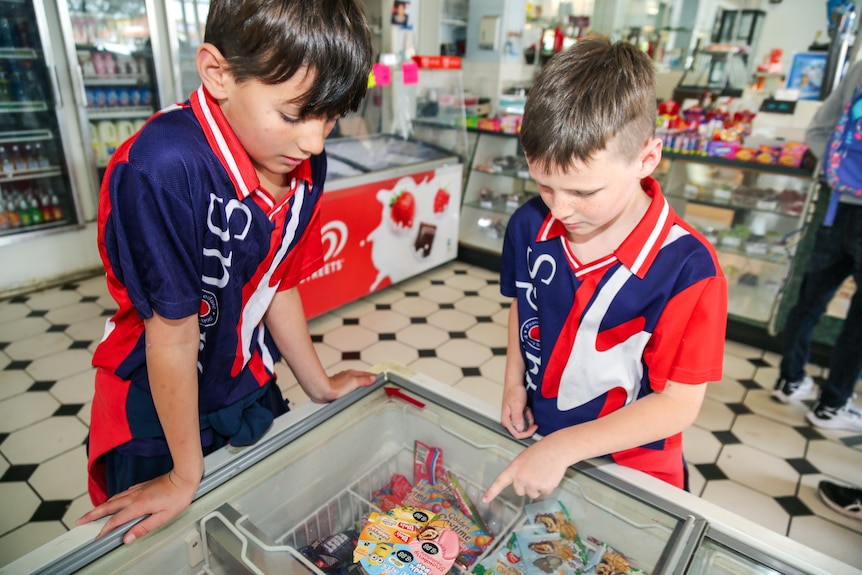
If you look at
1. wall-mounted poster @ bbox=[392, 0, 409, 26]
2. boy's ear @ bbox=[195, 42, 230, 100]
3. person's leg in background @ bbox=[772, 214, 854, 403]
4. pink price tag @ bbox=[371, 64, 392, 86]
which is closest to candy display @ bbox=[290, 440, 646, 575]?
boy's ear @ bbox=[195, 42, 230, 100]

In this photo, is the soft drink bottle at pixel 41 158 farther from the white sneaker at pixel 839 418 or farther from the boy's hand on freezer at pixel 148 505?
the white sneaker at pixel 839 418

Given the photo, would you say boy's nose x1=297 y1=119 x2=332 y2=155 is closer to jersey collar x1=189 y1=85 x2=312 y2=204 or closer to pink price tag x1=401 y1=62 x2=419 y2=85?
jersey collar x1=189 y1=85 x2=312 y2=204

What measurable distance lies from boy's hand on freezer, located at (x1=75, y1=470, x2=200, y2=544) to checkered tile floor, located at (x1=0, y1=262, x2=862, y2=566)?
1581 mm

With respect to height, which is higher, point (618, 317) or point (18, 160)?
point (618, 317)

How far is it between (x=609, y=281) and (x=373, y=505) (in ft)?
2.08

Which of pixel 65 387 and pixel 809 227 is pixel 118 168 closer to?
pixel 65 387

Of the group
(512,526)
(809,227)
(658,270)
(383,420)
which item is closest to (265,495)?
(383,420)

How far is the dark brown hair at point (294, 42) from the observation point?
0.71 metres

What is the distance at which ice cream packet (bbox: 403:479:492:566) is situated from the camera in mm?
967

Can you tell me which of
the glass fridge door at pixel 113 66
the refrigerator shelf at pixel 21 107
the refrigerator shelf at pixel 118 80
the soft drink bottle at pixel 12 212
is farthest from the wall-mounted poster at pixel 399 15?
the soft drink bottle at pixel 12 212

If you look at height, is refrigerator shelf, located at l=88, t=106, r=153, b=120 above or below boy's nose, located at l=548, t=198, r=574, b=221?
below

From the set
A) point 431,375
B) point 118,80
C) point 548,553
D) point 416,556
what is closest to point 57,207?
point 118,80

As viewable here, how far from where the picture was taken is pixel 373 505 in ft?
3.58

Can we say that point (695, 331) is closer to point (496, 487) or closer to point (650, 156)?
point (650, 156)
